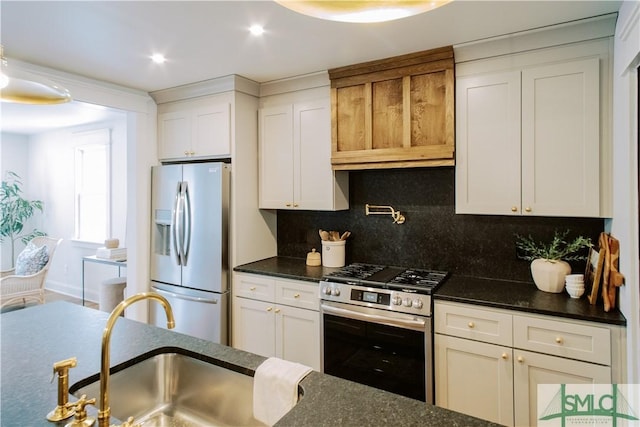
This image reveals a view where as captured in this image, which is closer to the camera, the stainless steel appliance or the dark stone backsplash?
the stainless steel appliance

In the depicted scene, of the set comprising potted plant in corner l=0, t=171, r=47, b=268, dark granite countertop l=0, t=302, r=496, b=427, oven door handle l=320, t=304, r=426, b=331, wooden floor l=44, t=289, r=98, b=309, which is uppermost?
potted plant in corner l=0, t=171, r=47, b=268

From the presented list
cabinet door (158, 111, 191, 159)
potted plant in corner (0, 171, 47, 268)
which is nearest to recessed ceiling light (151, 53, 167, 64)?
cabinet door (158, 111, 191, 159)

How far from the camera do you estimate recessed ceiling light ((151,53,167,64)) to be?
2.46m

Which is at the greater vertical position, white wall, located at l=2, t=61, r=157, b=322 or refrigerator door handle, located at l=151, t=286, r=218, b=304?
white wall, located at l=2, t=61, r=157, b=322

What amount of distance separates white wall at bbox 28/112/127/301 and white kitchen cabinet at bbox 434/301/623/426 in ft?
14.5

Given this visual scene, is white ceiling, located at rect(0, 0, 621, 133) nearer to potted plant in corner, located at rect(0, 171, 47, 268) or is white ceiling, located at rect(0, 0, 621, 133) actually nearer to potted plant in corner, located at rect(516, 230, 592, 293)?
potted plant in corner, located at rect(516, 230, 592, 293)

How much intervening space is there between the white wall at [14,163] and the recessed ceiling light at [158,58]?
5.09 meters

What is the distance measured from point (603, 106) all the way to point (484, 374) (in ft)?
5.30

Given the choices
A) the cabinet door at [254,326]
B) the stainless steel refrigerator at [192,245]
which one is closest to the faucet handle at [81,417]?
the cabinet door at [254,326]

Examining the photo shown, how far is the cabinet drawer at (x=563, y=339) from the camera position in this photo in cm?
177

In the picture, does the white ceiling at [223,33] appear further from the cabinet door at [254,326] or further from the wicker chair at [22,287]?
the wicker chair at [22,287]

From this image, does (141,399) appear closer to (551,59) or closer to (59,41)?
(59,41)

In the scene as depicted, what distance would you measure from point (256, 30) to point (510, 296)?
2.13m

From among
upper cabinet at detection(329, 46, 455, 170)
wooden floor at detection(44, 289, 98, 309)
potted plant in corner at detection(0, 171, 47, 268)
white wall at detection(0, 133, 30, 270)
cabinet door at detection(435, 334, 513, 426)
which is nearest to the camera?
cabinet door at detection(435, 334, 513, 426)
